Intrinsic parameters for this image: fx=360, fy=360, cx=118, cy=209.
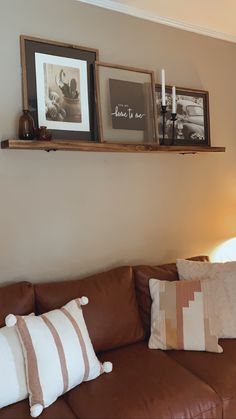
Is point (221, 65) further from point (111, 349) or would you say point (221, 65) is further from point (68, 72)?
point (111, 349)

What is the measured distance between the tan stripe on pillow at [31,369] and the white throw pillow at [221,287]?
105 centimetres

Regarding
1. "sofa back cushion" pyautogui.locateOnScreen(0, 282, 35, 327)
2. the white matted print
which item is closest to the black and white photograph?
the white matted print

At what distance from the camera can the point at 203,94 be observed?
2787 millimetres

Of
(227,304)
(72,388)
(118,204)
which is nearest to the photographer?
(72,388)

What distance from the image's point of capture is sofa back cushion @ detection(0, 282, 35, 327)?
5.92ft

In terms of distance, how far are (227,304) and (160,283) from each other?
42 centimetres

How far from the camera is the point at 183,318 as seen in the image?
6.68 ft

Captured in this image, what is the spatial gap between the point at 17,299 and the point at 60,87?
1.25 meters

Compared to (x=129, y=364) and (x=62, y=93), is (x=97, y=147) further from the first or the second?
(x=129, y=364)

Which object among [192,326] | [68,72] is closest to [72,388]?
[192,326]

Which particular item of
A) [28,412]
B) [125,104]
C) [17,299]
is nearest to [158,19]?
[125,104]

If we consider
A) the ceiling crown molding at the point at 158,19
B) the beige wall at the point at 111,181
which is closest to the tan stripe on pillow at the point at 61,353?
the beige wall at the point at 111,181

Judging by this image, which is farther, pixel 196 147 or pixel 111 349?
pixel 196 147

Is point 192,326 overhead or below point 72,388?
overhead
